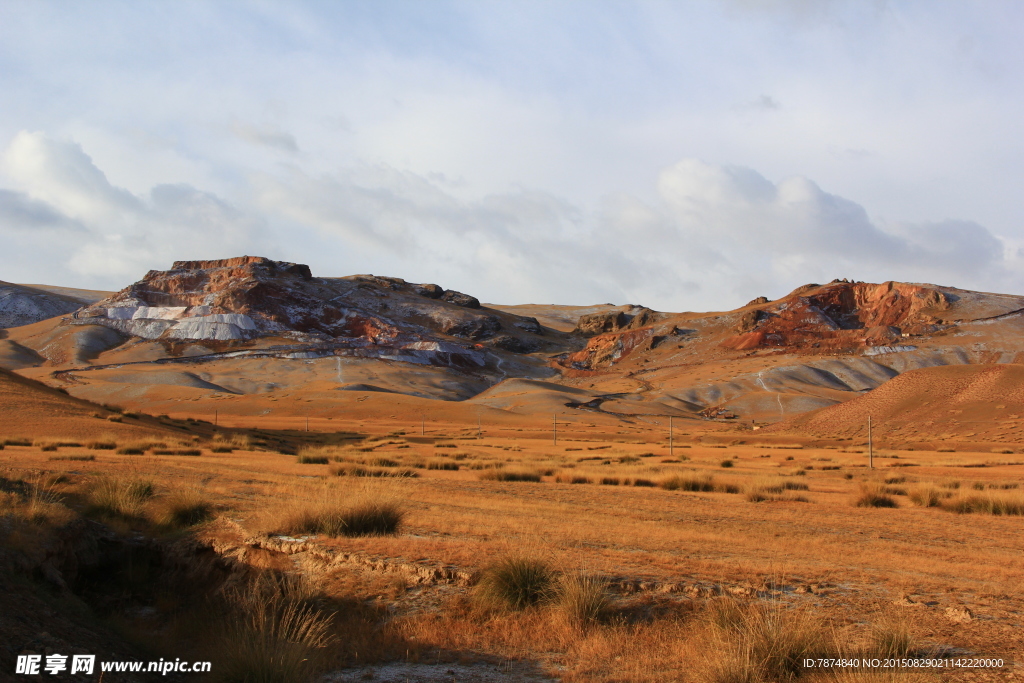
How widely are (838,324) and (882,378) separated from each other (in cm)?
3853

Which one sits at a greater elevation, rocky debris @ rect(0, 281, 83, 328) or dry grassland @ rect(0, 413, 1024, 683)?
rocky debris @ rect(0, 281, 83, 328)

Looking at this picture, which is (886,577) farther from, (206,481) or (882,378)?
(882,378)

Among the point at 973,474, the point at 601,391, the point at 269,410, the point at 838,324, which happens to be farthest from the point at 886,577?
the point at 838,324

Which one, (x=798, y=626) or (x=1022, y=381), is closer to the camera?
(x=798, y=626)

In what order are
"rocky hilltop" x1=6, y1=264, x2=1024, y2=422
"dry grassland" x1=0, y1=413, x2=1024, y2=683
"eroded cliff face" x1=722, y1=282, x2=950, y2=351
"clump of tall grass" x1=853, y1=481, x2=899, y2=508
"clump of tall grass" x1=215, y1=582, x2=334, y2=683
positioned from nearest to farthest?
"clump of tall grass" x1=215, y1=582, x2=334, y2=683 < "dry grassland" x1=0, y1=413, x2=1024, y2=683 < "clump of tall grass" x1=853, y1=481, x2=899, y2=508 < "rocky hilltop" x1=6, y1=264, x2=1024, y2=422 < "eroded cliff face" x1=722, y1=282, x2=950, y2=351

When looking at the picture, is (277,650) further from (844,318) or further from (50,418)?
(844,318)

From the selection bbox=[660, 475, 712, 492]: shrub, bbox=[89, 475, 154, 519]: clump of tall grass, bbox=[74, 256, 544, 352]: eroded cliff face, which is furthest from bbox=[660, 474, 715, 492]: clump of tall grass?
bbox=[74, 256, 544, 352]: eroded cliff face

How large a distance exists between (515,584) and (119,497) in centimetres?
753

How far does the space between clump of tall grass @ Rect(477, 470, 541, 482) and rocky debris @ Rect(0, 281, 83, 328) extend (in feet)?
622

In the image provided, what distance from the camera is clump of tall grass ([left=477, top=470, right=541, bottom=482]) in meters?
22.3

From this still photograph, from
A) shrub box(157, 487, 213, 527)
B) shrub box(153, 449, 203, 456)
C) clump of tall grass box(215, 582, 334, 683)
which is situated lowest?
shrub box(153, 449, 203, 456)

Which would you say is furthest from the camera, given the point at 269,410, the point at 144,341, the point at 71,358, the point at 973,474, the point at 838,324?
the point at 838,324

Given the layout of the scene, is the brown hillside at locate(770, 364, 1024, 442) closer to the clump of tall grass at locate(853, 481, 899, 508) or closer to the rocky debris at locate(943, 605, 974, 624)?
the clump of tall grass at locate(853, 481, 899, 508)

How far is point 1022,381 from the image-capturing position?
46375mm
